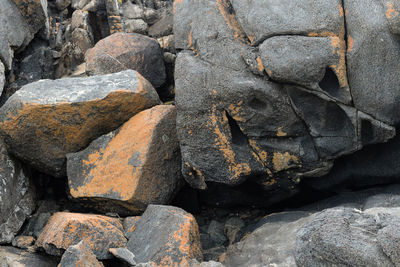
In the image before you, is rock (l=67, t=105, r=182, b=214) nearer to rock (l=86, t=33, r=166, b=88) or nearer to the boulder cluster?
the boulder cluster

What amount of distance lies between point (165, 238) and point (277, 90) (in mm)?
1574

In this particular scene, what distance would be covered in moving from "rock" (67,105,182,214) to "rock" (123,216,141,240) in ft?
0.59

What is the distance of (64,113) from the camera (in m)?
4.70

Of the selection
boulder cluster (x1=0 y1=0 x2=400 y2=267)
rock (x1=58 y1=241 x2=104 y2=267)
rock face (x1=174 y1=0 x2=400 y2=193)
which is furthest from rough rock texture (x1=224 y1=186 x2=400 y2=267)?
rock (x1=58 y1=241 x2=104 y2=267)

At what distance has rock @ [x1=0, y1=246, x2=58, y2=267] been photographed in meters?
4.11

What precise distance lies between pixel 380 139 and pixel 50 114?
3.09 meters

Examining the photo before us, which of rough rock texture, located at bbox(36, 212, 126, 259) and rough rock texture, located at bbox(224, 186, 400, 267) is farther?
rough rock texture, located at bbox(36, 212, 126, 259)

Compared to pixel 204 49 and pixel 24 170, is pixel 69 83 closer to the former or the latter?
pixel 24 170

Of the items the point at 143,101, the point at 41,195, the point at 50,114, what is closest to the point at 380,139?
the point at 143,101

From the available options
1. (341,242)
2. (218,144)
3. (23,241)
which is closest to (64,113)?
(23,241)

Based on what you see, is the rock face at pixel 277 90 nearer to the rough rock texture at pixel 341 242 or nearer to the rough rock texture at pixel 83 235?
the rough rock texture at pixel 341 242

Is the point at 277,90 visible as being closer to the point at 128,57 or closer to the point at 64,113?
the point at 64,113

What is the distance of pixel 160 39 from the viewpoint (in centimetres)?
643

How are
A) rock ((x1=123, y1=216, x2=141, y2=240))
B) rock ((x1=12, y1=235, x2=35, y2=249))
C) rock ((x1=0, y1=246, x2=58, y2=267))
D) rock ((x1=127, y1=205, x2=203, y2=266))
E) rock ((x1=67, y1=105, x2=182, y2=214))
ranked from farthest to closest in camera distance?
rock ((x1=67, y1=105, x2=182, y2=214)) → rock ((x1=12, y1=235, x2=35, y2=249)) → rock ((x1=123, y1=216, x2=141, y2=240)) → rock ((x1=0, y1=246, x2=58, y2=267)) → rock ((x1=127, y1=205, x2=203, y2=266))
